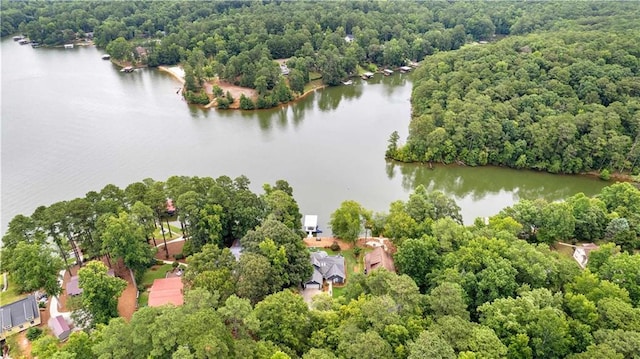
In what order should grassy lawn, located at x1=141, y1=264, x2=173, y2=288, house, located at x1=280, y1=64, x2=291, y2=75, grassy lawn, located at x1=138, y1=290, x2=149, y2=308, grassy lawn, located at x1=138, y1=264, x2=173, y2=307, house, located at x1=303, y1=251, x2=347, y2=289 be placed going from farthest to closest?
house, located at x1=280, y1=64, x2=291, y2=75
grassy lawn, located at x1=141, y1=264, x2=173, y2=288
house, located at x1=303, y1=251, x2=347, y2=289
grassy lawn, located at x1=138, y1=264, x2=173, y2=307
grassy lawn, located at x1=138, y1=290, x2=149, y2=308

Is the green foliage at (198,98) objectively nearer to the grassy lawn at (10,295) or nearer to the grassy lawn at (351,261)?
the grassy lawn at (351,261)

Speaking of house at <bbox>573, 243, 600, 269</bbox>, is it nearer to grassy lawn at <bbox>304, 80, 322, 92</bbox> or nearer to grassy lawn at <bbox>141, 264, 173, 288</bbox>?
grassy lawn at <bbox>141, 264, 173, 288</bbox>

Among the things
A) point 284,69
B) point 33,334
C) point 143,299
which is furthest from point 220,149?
point 33,334

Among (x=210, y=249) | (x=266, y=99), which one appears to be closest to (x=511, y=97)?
(x=266, y=99)

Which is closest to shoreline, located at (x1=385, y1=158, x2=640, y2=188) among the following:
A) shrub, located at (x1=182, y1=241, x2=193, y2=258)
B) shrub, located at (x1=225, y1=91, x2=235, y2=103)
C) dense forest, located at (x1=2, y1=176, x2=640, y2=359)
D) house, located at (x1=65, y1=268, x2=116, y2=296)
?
dense forest, located at (x1=2, y1=176, x2=640, y2=359)

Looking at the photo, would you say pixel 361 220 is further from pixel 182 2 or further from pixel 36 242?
pixel 182 2

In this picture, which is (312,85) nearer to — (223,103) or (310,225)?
(223,103)
